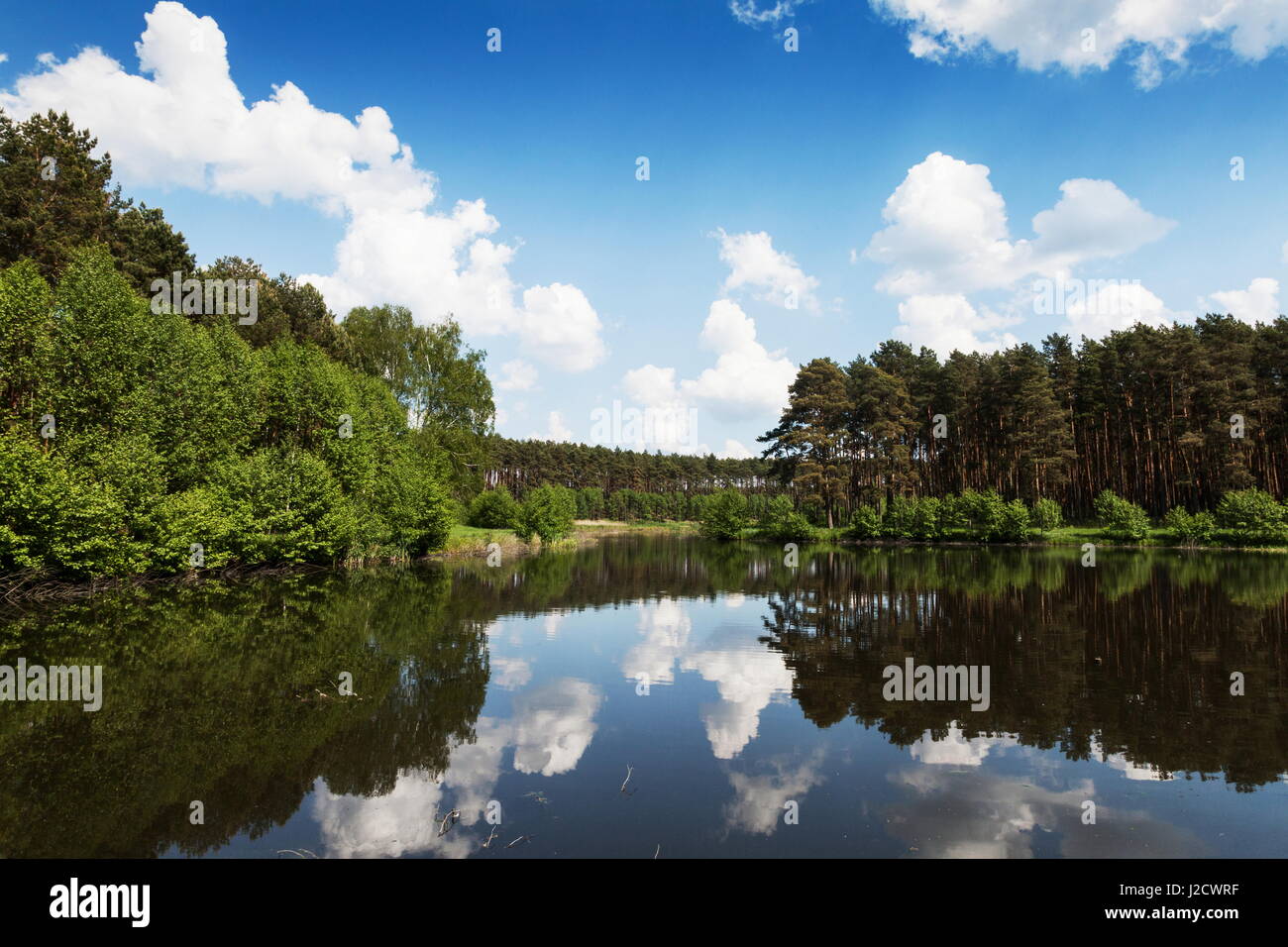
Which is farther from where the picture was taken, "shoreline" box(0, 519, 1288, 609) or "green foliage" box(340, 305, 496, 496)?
"green foliage" box(340, 305, 496, 496)

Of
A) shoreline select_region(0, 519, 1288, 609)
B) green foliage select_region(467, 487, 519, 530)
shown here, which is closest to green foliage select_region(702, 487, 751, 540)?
shoreline select_region(0, 519, 1288, 609)

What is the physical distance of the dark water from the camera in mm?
6793

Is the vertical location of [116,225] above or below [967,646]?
above

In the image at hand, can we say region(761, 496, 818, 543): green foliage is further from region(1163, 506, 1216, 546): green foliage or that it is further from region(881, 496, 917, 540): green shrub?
region(1163, 506, 1216, 546): green foliage

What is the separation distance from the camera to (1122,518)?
5662cm

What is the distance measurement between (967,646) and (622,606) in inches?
489

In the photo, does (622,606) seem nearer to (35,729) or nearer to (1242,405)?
(35,729)

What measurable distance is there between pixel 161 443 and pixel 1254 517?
75224 mm

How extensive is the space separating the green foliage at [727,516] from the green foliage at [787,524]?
458 cm

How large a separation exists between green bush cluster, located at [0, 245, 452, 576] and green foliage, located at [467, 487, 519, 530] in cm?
3143

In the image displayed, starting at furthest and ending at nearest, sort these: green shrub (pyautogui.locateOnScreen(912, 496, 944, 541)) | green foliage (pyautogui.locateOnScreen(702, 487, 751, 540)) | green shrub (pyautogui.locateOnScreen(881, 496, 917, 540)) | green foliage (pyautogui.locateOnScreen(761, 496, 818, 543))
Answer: green foliage (pyautogui.locateOnScreen(702, 487, 751, 540)), green foliage (pyautogui.locateOnScreen(761, 496, 818, 543)), green shrub (pyautogui.locateOnScreen(881, 496, 917, 540)), green shrub (pyautogui.locateOnScreen(912, 496, 944, 541))

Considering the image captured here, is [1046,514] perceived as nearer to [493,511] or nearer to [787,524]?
[787,524]
